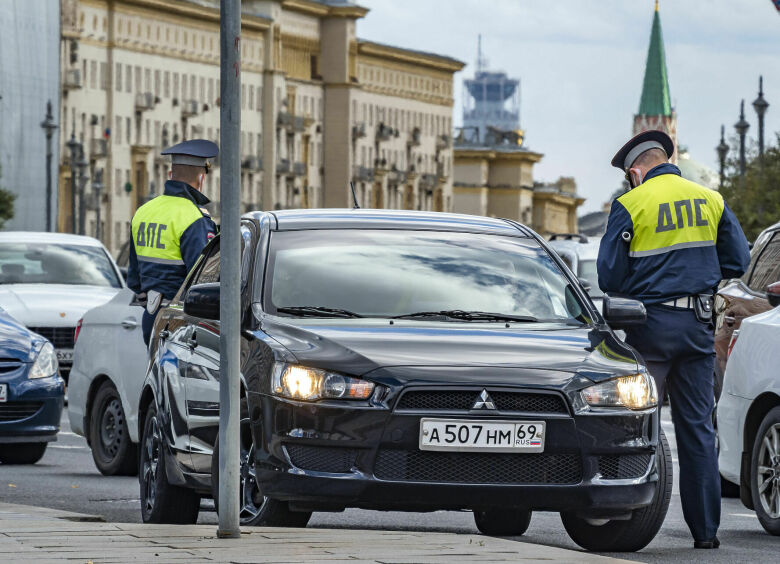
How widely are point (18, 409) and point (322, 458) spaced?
7.86 metres

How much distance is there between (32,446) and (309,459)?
28.2 feet

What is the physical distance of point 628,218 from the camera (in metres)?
12.3

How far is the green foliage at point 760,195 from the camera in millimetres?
62219

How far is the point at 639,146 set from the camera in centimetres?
1259

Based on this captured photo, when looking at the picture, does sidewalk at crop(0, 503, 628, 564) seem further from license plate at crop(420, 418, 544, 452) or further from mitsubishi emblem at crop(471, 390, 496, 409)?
mitsubishi emblem at crop(471, 390, 496, 409)

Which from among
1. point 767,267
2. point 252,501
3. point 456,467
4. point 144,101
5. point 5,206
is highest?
point 767,267

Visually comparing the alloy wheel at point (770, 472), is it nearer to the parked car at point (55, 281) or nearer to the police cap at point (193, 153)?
the police cap at point (193, 153)

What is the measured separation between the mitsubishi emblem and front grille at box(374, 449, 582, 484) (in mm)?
198

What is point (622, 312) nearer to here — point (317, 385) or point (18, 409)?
point (317, 385)

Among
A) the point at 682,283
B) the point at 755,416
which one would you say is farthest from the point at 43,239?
the point at 682,283

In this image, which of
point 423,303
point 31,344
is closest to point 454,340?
point 423,303

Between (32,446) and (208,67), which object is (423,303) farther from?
(208,67)

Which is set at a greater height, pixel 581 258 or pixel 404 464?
pixel 404 464

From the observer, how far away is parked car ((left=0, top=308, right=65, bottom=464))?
17906mm
